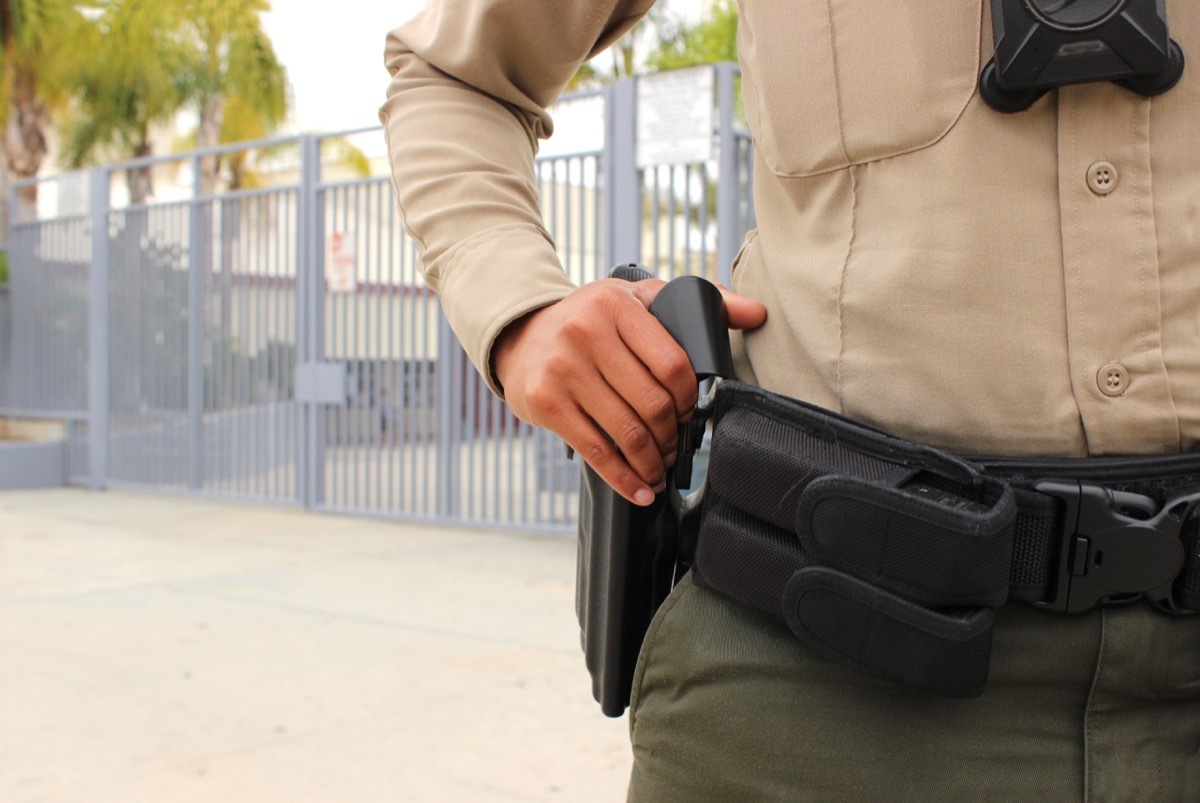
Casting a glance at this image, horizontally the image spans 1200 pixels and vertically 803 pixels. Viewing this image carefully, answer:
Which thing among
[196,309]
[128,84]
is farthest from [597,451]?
[128,84]

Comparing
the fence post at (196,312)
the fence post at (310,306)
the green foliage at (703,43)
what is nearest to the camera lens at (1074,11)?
the fence post at (310,306)

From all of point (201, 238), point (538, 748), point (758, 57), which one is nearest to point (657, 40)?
point (201, 238)

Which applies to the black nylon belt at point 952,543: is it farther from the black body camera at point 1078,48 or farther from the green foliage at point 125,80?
the green foliage at point 125,80

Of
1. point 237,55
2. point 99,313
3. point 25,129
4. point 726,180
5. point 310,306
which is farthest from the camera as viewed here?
point 237,55

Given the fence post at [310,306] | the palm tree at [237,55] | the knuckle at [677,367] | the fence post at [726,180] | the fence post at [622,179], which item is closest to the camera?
the knuckle at [677,367]

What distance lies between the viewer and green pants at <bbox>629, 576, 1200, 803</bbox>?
32.3 inches

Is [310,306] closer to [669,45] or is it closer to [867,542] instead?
[867,542]

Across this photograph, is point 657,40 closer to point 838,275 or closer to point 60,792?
point 60,792

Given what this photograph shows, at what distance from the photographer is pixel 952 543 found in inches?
30.6

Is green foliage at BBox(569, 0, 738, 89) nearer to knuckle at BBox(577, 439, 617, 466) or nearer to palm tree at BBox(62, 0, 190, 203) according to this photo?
palm tree at BBox(62, 0, 190, 203)

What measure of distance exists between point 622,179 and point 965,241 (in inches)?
204

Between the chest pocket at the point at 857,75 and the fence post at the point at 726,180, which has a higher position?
the fence post at the point at 726,180

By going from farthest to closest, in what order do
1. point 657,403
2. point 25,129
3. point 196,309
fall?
point 25,129
point 196,309
point 657,403

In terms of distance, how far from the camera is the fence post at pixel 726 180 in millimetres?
5496
